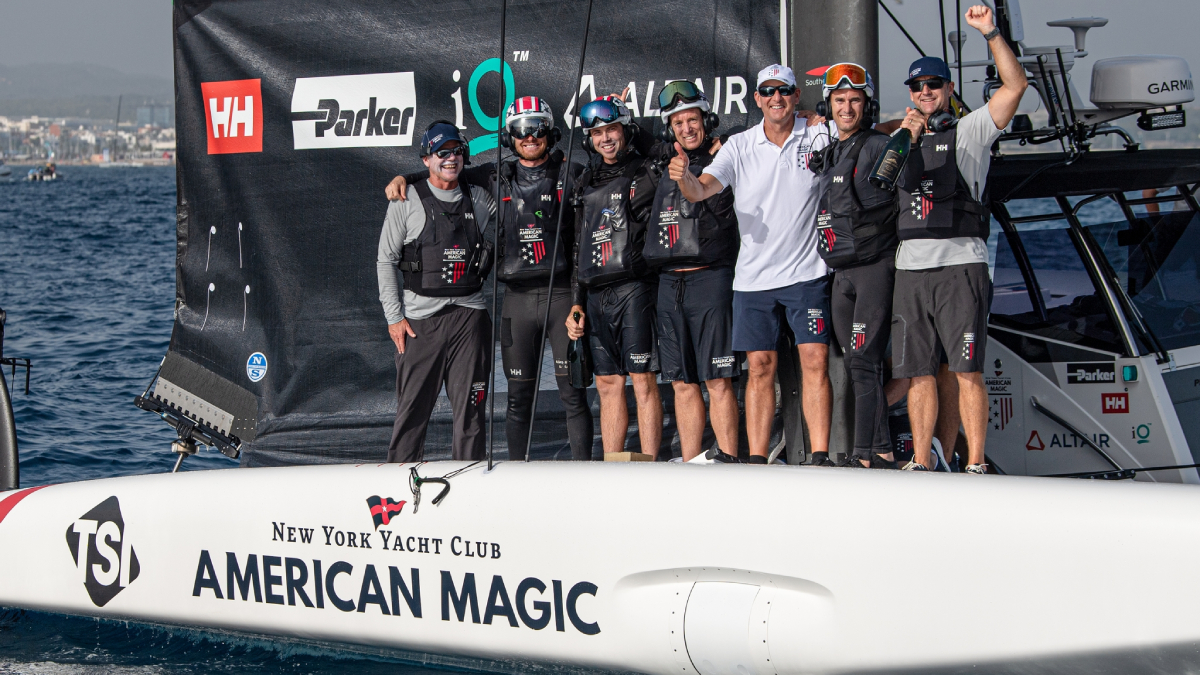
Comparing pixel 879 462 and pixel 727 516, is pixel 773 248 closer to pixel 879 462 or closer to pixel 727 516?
pixel 879 462

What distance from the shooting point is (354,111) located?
6.18 m

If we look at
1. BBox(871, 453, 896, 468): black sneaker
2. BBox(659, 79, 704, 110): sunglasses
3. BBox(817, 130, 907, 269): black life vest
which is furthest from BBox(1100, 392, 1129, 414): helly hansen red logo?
BBox(659, 79, 704, 110): sunglasses

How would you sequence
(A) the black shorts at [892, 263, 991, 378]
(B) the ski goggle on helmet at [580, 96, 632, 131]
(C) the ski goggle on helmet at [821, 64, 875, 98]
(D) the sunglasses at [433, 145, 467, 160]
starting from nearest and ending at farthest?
(A) the black shorts at [892, 263, 991, 378]
(C) the ski goggle on helmet at [821, 64, 875, 98]
(B) the ski goggle on helmet at [580, 96, 632, 131]
(D) the sunglasses at [433, 145, 467, 160]

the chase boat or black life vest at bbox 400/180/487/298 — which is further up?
black life vest at bbox 400/180/487/298

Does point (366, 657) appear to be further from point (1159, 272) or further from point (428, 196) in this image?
point (1159, 272)

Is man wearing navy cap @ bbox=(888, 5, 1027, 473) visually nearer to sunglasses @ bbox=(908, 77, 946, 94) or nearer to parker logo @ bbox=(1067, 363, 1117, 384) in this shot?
sunglasses @ bbox=(908, 77, 946, 94)

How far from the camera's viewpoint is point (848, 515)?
3.70 m

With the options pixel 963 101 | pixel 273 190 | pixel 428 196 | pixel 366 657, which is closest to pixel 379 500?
pixel 366 657

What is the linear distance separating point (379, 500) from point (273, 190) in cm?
249

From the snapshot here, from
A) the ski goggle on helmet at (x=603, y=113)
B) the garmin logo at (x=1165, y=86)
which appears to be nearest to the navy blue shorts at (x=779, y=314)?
the ski goggle on helmet at (x=603, y=113)

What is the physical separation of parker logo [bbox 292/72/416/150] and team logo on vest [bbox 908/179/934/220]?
274cm

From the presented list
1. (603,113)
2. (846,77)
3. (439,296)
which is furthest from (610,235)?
(846,77)

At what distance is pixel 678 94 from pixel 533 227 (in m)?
0.86

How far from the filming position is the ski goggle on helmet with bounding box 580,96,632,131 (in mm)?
4918
